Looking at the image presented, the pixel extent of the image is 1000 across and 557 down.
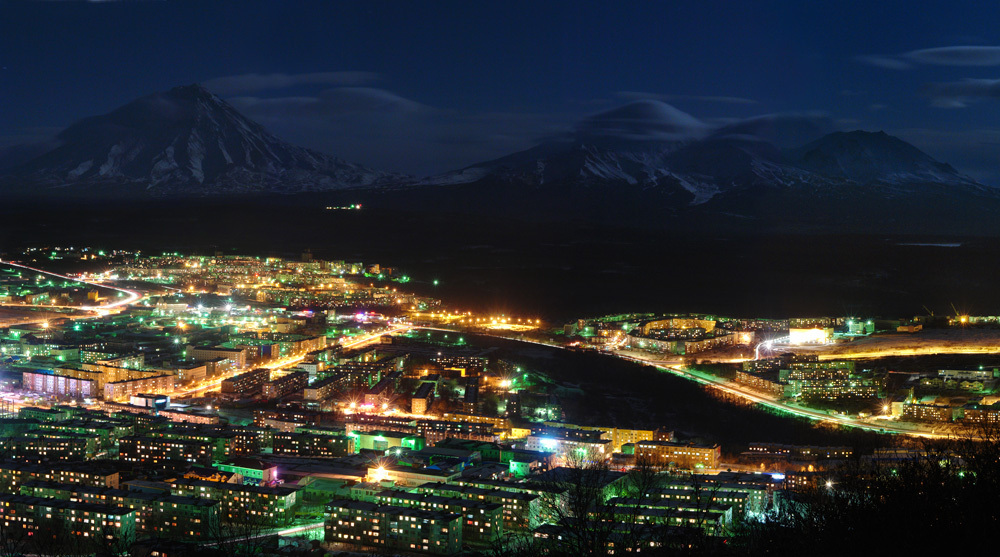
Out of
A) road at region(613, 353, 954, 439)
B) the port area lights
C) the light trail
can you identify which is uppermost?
the light trail

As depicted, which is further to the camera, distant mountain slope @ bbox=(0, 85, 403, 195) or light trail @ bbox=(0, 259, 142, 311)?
distant mountain slope @ bbox=(0, 85, 403, 195)

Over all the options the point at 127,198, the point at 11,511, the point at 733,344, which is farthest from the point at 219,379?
the point at 127,198

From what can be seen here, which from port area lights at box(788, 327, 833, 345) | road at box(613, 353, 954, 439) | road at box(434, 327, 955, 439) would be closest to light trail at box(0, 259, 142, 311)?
road at box(434, 327, 955, 439)

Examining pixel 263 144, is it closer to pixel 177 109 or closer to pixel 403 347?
pixel 177 109

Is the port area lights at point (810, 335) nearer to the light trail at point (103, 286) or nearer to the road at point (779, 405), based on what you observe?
the road at point (779, 405)

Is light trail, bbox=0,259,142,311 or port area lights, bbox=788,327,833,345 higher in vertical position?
light trail, bbox=0,259,142,311

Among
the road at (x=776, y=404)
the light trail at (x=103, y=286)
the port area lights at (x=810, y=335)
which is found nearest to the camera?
the road at (x=776, y=404)

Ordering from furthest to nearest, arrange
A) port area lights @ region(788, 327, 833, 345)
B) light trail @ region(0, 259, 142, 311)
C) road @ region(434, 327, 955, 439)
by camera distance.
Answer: light trail @ region(0, 259, 142, 311) < port area lights @ region(788, 327, 833, 345) < road @ region(434, 327, 955, 439)

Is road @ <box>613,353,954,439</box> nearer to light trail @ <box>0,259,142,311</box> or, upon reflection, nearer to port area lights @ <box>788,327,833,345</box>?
port area lights @ <box>788,327,833,345</box>

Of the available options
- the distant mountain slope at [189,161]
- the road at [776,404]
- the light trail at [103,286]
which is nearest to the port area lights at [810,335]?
the road at [776,404]

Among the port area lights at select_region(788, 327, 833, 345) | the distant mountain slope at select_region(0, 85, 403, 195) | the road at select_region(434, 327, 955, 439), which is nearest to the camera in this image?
the road at select_region(434, 327, 955, 439)

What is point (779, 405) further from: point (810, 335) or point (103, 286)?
point (103, 286)
